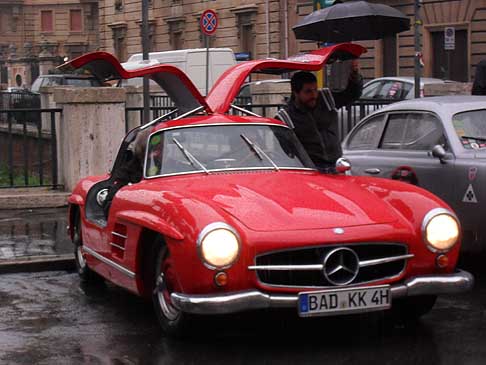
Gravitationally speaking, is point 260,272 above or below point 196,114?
below

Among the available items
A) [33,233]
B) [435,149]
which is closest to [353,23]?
[33,233]

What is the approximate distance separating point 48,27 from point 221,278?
91.6 meters

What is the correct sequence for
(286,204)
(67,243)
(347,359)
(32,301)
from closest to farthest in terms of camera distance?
1. (347,359)
2. (286,204)
3. (32,301)
4. (67,243)

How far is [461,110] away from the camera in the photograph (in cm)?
1020

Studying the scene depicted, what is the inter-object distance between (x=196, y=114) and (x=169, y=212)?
6.53 ft

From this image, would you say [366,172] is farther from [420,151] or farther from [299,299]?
[299,299]

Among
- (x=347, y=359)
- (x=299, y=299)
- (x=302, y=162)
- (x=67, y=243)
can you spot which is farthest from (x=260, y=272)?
(x=67, y=243)

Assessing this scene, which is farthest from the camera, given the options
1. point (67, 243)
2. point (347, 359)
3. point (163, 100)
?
point (163, 100)

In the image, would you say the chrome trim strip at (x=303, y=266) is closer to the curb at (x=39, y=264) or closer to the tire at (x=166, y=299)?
the tire at (x=166, y=299)

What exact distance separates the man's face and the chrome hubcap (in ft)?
8.55

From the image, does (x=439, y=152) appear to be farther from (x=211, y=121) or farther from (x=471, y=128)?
(x=211, y=121)

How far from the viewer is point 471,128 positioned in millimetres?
10055

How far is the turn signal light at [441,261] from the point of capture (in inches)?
287

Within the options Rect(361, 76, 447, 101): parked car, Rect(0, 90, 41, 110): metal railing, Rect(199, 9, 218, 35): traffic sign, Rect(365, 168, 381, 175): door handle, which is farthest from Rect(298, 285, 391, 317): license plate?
Rect(0, 90, 41, 110): metal railing
